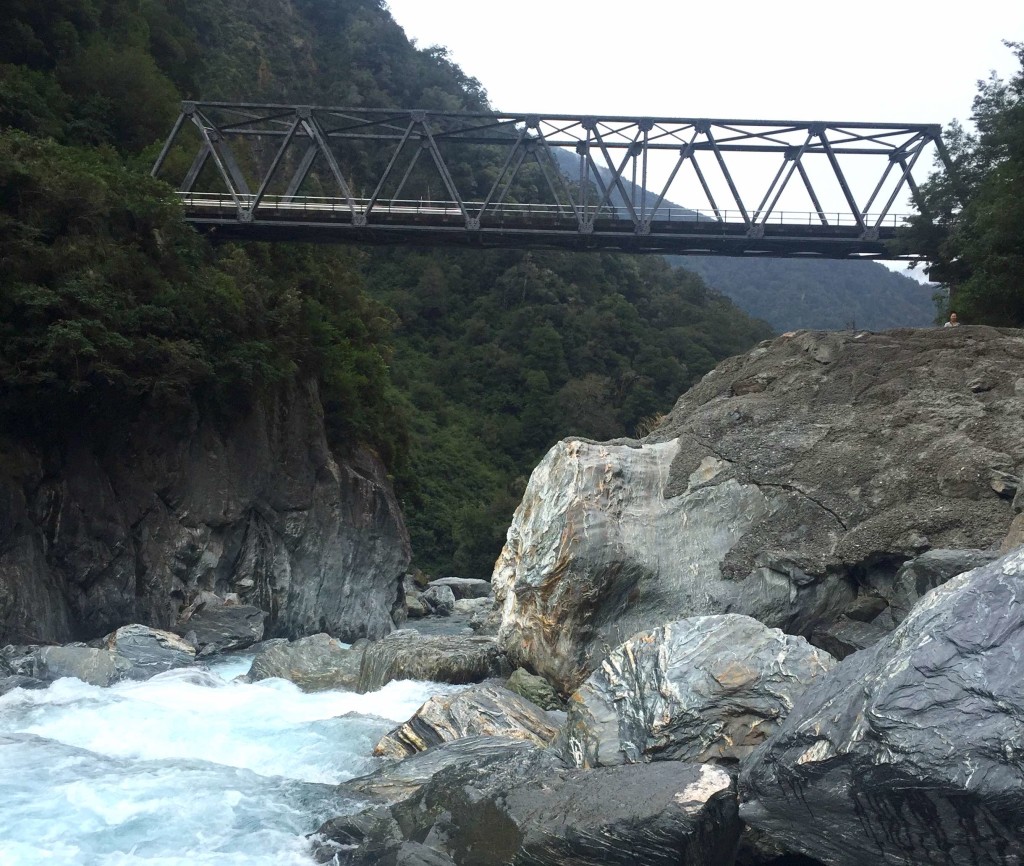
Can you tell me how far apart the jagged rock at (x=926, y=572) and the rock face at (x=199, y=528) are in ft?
45.5

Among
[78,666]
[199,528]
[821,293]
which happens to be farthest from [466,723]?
[821,293]

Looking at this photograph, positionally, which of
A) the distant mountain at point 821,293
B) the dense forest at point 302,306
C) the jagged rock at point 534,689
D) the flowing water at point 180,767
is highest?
the distant mountain at point 821,293

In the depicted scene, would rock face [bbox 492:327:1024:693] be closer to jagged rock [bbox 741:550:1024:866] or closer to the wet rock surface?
the wet rock surface

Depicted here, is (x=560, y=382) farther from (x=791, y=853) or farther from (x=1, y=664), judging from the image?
(x=791, y=853)

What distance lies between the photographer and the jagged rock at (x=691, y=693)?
6652 mm

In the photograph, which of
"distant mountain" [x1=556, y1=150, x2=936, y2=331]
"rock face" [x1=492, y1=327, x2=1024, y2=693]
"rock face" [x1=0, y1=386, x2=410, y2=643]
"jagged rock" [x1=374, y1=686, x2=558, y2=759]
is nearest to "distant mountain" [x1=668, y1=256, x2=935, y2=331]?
"distant mountain" [x1=556, y1=150, x2=936, y2=331]

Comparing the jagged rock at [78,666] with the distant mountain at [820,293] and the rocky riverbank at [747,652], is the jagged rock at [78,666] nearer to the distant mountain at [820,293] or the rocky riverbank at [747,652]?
the rocky riverbank at [747,652]

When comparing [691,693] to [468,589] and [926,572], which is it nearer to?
[926,572]

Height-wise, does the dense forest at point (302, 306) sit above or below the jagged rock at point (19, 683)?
above

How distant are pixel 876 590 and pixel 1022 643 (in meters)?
4.31

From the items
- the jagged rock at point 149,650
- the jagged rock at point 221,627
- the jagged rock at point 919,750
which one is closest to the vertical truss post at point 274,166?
the jagged rock at point 221,627

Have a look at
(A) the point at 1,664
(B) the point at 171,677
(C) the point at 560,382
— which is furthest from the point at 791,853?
(C) the point at 560,382

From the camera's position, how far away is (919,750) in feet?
15.9

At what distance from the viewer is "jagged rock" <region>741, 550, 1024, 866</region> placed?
4730 millimetres
